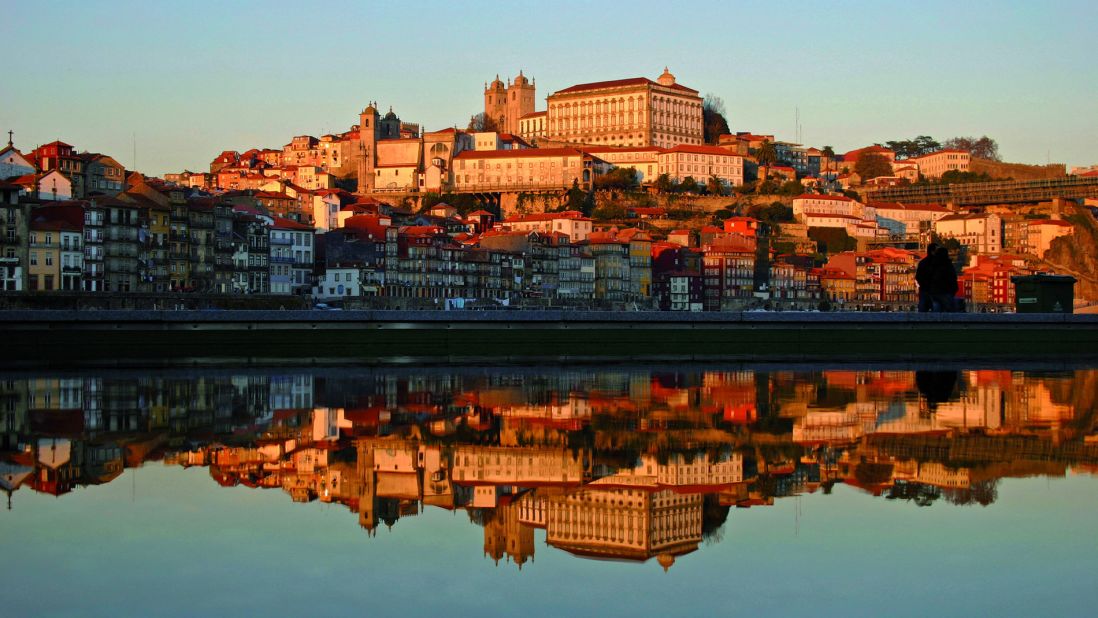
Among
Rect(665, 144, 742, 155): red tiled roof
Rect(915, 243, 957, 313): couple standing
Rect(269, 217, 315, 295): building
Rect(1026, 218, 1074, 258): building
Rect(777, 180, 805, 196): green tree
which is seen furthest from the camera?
Rect(665, 144, 742, 155): red tiled roof

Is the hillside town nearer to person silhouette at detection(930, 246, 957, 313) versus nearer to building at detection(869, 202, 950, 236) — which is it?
building at detection(869, 202, 950, 236)

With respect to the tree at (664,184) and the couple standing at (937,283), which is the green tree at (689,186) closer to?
the tree at (664,184)

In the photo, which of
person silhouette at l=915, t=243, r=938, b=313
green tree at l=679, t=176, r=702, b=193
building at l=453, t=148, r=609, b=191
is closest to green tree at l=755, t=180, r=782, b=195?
green tree at l=679, t=176, r=702, b=193

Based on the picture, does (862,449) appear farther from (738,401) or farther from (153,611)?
(153,611)

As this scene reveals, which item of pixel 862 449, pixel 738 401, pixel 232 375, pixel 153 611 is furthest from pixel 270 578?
pixel 232 375

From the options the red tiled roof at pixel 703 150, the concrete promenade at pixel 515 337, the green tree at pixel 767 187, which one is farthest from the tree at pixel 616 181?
the concrete promenade at pixel 515 337
